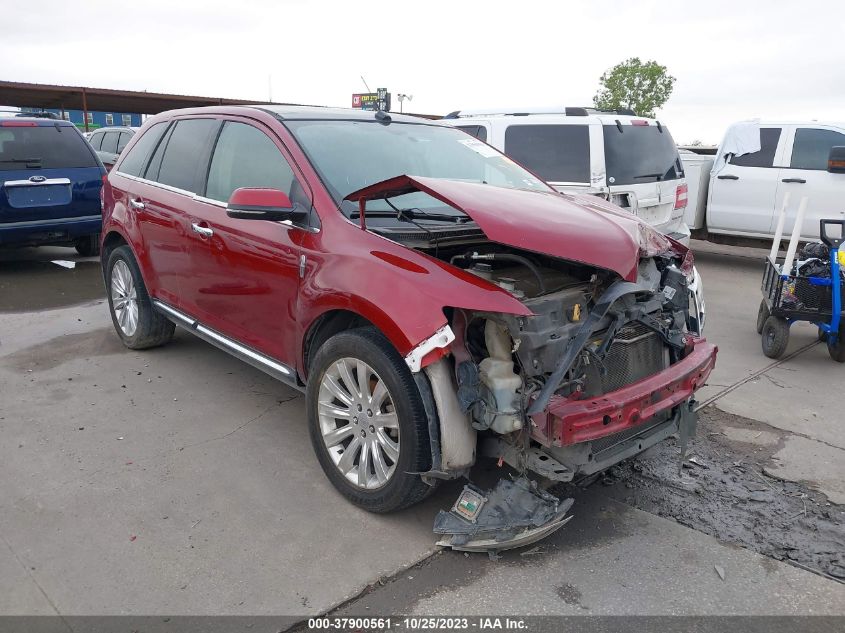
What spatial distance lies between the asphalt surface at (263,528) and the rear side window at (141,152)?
158 centimetres

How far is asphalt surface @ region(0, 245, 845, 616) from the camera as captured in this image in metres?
2.65

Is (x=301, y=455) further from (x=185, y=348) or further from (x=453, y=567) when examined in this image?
(x=185, y=348)

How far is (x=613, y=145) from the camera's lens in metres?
7.31

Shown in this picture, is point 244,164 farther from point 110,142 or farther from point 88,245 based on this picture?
point 110,142

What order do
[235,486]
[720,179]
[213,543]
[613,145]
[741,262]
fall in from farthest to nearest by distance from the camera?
[741,262] → [720,179] → [613,145] → [235,486] → [213,543]

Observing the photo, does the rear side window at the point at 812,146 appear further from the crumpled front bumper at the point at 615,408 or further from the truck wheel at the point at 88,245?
the truck wheel at the point at 88,245

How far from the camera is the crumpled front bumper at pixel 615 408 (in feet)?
8.62

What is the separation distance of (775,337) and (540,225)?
12.6ft

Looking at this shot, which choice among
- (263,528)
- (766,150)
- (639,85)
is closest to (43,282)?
(263,528)

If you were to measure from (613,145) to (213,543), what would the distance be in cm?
599

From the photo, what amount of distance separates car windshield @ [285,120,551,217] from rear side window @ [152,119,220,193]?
91 centimetres

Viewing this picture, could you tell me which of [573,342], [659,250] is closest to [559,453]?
[573,342]

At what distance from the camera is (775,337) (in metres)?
5.64

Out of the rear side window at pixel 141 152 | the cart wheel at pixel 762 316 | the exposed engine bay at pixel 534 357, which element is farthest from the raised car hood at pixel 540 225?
the cart wheel at pixel 762 316
